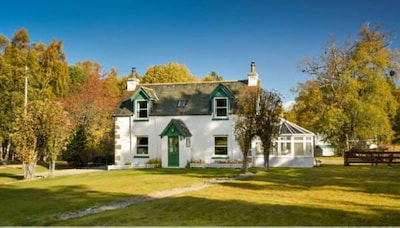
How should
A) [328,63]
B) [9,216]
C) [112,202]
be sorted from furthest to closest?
[328,63] → [112,202] → [9,216]

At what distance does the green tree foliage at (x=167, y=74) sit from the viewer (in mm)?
57322

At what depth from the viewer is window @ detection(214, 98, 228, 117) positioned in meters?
30.6

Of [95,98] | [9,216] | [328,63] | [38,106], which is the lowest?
[9,216]

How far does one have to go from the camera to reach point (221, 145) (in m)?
30.6

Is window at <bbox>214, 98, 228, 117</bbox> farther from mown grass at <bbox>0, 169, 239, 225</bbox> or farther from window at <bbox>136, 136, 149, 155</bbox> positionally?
mown grass at <bbox>0, 169, 239, 225</bbox>

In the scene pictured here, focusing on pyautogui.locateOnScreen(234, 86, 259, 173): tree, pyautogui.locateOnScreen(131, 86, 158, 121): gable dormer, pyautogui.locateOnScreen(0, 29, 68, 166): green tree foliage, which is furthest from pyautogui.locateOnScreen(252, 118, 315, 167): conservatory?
pyautogui.locateOnScreen(0, 29, 68, 166): green tree foliage

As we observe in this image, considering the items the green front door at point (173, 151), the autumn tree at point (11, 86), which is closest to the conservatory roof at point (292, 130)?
the green front door at point (173, 151)

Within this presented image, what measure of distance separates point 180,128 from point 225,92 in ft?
14.6

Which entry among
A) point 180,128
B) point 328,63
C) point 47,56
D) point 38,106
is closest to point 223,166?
point 180,128

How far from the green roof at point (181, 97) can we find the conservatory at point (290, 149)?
405 centimetres

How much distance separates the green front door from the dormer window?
3.22 m

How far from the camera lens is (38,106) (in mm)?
24328

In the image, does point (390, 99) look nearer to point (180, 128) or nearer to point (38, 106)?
point (180, 128)

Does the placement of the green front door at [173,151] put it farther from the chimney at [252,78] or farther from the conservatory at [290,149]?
the chimney at [252,78]
